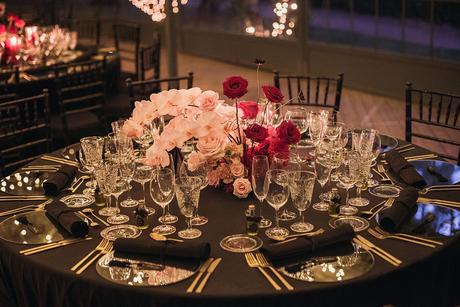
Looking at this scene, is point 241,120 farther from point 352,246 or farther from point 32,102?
point 32,102

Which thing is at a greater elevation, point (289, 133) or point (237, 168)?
point (289, 133)

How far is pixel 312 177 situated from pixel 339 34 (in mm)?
6032

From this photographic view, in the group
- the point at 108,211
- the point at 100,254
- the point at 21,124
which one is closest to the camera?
the point at 100,254

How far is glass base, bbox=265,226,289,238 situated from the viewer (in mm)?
2143

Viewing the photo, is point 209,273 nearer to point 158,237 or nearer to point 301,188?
point 158,237

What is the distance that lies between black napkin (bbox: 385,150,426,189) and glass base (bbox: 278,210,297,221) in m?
0.53

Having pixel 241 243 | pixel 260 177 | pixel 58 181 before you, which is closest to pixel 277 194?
pixel 260 177

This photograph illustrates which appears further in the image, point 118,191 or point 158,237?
point 118,191

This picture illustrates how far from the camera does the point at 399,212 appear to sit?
7.08 ft

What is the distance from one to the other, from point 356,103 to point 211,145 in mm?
4784

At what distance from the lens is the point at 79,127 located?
4734mm

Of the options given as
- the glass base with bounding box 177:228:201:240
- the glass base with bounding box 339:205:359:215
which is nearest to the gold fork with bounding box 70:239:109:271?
the glass base with bounding box 177:228:201:240

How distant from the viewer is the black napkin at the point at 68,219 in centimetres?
216

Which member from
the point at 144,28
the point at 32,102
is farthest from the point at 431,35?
the point at 144,28
